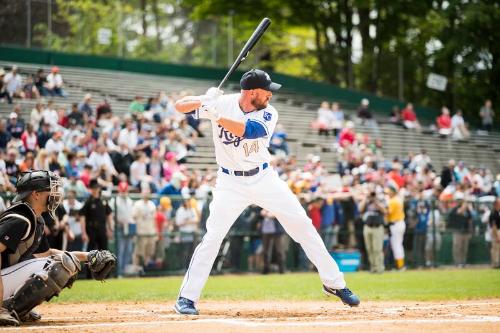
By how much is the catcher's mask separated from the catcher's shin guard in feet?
1.71

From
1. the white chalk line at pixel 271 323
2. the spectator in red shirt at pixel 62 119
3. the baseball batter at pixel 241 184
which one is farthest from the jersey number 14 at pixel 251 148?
the spectator in red shirt at pixel 62 119

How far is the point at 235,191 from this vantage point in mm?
8945

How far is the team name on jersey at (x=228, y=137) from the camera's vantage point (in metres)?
8.82

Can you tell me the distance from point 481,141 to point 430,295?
22973mm

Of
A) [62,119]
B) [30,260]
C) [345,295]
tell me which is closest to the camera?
[30,260]

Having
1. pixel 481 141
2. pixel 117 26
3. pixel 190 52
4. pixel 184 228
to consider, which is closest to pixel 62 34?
pixel 117 26

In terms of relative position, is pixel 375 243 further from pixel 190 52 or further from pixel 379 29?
pixel 379 29

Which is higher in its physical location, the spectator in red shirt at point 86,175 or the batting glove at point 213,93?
the batting glove at point 213,93

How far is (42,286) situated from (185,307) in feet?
5.15

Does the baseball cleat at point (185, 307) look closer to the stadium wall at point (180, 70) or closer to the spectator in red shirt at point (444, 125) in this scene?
the stadium wall at point (180, 70)

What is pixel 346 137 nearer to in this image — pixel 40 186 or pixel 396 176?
pixel 396 176

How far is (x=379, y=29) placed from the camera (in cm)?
4106

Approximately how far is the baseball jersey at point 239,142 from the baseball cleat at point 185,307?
139 cm

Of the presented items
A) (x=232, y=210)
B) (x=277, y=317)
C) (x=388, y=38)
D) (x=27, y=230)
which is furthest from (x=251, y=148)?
(x=388, y=38)
